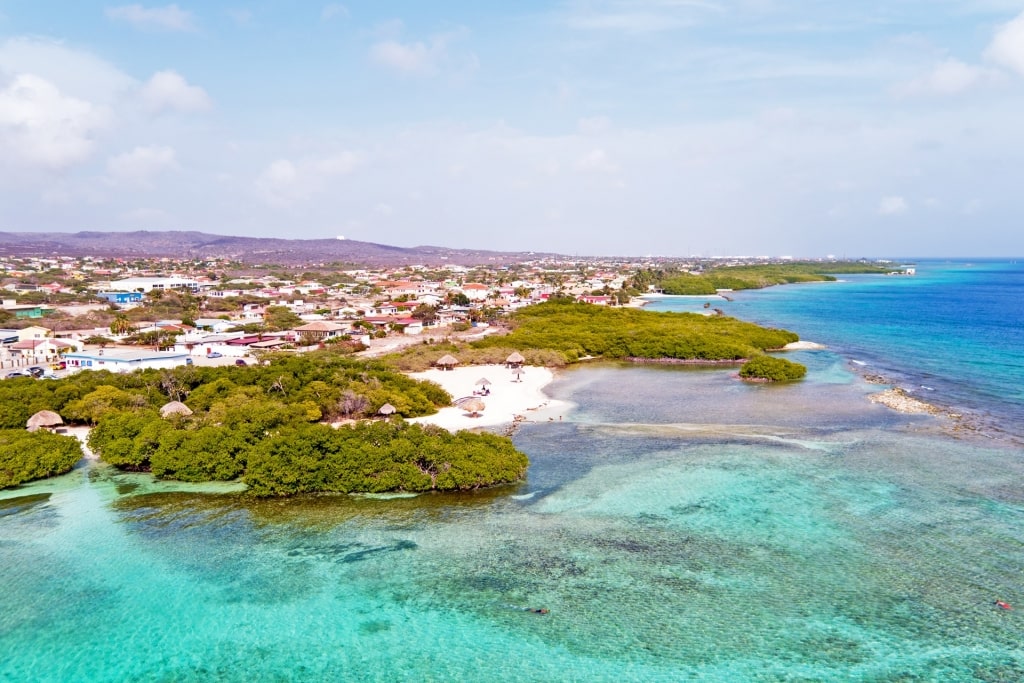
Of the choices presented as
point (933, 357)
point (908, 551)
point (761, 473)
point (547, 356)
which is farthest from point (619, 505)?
point (933, 357)

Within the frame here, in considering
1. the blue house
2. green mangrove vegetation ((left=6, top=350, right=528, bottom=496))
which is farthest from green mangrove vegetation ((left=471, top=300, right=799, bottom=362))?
the blue house

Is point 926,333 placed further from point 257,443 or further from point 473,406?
point 257,443

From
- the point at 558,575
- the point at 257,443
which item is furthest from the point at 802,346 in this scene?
the point at 257,443

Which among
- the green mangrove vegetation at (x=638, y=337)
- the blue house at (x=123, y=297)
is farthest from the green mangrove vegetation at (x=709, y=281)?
the blue house at (x=123, y=297)

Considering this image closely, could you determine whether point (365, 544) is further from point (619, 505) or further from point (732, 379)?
point (732, 379)

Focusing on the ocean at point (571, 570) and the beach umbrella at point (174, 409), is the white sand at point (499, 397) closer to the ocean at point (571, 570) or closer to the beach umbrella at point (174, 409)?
the ocean at point (571, 570)

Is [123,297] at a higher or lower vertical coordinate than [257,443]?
higher
